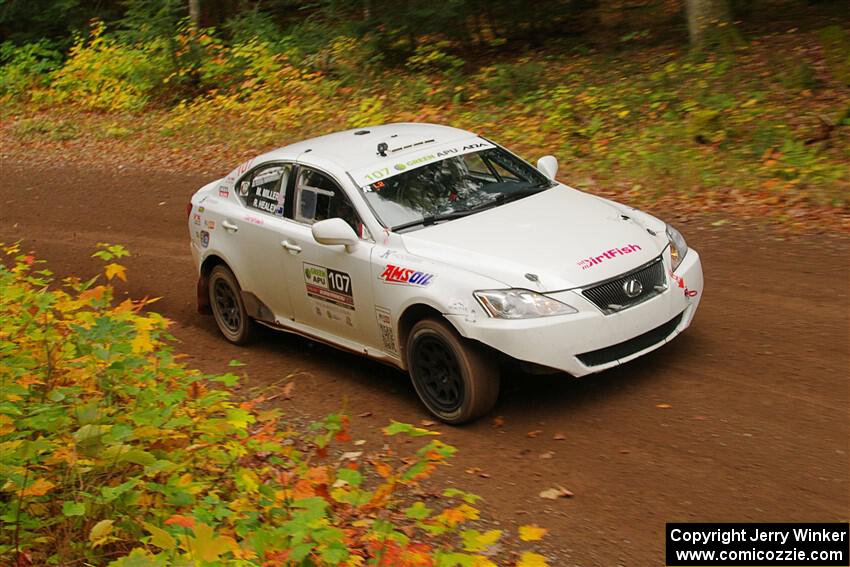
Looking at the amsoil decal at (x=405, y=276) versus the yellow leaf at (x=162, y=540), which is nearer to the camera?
the yellow leaf at (x=162, y=540)

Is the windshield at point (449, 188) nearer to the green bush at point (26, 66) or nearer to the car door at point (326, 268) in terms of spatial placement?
the car door at point (326, 268)

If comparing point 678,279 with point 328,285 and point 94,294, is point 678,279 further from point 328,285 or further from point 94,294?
point 94,294

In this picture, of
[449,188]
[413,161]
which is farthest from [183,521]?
[413,161]

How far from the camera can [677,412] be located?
6641mm

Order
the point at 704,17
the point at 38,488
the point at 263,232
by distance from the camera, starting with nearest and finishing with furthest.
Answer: the point at 38,488, the point at 263,232, the point at 704,17

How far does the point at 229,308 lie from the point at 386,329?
257 cm

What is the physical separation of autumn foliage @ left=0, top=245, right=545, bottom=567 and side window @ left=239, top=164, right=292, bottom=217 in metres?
2.10

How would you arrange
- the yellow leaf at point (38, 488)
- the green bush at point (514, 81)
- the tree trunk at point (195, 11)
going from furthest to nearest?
the tree trunk at point (195, 11) < the green bush at point (514, 81) < the yellow leaf at point (38, 488)

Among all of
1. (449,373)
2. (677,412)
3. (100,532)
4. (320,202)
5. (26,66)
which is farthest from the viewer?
(26,66)

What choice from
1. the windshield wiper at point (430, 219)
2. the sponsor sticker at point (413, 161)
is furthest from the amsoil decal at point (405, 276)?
the sponsor sticker at point (413, 161)

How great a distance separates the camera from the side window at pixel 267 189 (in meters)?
8.39

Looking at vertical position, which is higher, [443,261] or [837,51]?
[837,51]

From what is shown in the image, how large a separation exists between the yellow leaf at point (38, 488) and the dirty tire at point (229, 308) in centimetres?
449

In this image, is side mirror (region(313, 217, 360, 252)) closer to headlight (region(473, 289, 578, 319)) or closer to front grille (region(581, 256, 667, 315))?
headlight (region(473, 289, 578, 319))
